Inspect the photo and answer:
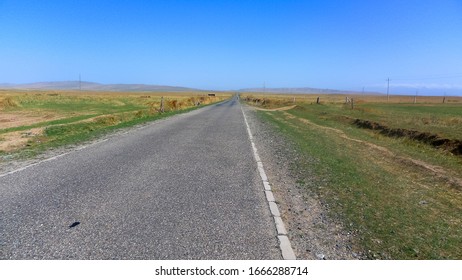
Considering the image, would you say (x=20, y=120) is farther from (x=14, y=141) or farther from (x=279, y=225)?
(x=279, y=225)

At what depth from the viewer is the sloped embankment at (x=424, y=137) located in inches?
531

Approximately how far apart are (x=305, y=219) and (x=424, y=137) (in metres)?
14.1

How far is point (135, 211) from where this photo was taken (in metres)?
5.05

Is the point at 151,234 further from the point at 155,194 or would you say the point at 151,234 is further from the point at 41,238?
the point at 155,194

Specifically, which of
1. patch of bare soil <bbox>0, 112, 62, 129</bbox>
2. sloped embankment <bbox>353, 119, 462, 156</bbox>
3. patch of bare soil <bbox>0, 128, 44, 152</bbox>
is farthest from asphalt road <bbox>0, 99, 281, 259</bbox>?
patch of bare soil <bbox>0, 112, 62, 129</bbox>

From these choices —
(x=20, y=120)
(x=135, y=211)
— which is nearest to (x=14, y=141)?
(x=135, y=211)

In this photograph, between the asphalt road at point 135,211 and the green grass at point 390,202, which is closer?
the asphalt road at point 135,211

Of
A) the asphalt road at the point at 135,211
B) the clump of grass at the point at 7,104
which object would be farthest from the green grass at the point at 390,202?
the clump of grass at the point at 7,104

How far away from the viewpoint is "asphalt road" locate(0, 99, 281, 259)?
3830 mm

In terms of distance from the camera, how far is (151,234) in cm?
421

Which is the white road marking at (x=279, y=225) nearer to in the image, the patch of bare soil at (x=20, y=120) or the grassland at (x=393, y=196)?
the grassland at (x=393, y=196)

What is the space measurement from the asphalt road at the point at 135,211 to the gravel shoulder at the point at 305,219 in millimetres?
344
